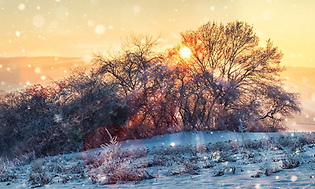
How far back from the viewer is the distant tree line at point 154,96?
18.6 meters

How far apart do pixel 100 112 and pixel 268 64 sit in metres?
17.7

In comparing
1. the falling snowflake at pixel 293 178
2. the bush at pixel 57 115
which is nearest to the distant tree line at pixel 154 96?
the bush at pixel 57 115

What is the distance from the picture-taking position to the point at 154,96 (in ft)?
65.3

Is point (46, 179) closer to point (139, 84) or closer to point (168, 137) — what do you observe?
point (168, 137)

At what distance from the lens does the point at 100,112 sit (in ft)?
61.5

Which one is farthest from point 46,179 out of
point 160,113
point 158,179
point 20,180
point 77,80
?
point 77,80

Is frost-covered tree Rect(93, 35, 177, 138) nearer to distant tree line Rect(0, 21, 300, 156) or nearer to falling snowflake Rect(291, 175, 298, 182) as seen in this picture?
distant tree line Rect(0, 21, 300, 156)

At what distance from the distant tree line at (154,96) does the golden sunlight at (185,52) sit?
0.21 meters

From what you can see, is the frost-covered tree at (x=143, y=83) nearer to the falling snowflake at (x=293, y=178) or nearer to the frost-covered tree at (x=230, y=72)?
the frost-covered tree at (x=230, y=72)

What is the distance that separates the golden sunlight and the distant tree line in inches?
8.2

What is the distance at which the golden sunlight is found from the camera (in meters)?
25.4

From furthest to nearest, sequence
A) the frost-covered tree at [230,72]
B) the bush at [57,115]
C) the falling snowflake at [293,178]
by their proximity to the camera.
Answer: the frost-covered tree at [230,72] → the bush at [57,115] → the falling snowflake at [293,178]

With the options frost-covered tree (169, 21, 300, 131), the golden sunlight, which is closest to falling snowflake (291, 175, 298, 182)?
frost-covered tree (169, 21, 300, 131)

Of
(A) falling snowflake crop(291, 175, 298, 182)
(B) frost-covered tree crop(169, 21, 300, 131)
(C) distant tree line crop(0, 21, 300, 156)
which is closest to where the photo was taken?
(A) falling snowflake crop(291, 175, 298, 182)
